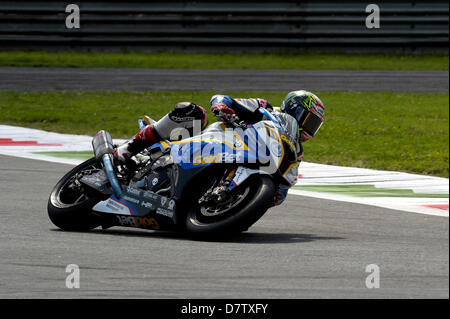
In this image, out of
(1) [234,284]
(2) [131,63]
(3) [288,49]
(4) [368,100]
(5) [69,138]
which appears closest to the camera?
(1) [234,284]

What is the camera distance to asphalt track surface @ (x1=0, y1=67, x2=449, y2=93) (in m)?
18.0

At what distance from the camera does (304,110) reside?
22.8 ft

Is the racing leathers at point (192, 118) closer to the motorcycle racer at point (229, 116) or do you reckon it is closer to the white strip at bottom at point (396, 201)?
the motorcycle racer at point (229, 116)

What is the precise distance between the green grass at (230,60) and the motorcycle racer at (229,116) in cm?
1453

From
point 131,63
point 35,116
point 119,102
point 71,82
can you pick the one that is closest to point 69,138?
point 35,116

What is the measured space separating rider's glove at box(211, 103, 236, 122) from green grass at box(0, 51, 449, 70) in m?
15.0

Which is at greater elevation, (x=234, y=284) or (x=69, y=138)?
(x=69, y=138)

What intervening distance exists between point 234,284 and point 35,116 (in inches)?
375

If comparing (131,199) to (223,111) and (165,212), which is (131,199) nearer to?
(165,212)

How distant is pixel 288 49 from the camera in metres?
24.6

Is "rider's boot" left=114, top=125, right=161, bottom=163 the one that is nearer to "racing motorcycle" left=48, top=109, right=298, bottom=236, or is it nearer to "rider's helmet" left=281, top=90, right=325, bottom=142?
"racing motorcycle" left=48, top=109, right=298, bottom=236

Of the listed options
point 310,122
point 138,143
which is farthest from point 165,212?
point 310,122

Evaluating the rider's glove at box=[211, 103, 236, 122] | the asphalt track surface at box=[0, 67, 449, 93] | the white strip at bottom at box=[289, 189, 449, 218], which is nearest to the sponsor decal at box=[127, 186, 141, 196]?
the rider's glove at box=[211, 103, 236, 122]
